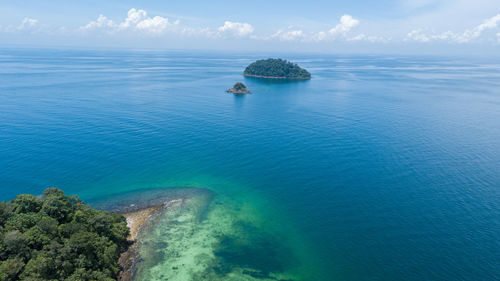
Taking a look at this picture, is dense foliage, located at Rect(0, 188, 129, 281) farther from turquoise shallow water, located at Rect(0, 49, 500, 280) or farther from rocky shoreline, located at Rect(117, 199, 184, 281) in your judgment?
turquoise shallow water, located at Rect(0, 49, 500, 280)

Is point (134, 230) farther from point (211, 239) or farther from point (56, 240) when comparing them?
point (211, 239)

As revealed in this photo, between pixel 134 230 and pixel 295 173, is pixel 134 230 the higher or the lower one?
the lower one

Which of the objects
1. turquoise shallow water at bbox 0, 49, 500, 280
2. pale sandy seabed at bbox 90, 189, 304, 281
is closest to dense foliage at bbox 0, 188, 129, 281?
pale sandy seabed at bbox 90, 189, 304, 281

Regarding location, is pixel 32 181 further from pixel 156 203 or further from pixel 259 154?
pixel 259 154

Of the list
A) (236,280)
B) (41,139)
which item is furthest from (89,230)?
(41,139)

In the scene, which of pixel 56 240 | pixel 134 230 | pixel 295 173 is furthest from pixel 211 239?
pixel 295 173
